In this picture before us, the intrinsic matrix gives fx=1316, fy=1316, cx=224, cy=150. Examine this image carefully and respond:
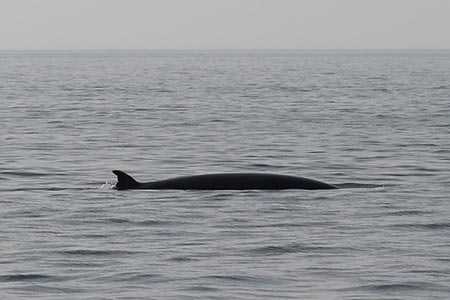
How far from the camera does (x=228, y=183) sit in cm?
2077

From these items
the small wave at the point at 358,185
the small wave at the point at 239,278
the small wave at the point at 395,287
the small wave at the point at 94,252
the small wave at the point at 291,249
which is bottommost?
the small wave at the point at 358,185

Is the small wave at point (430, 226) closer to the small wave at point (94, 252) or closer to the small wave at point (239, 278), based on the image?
the small wave at point (94, 252)

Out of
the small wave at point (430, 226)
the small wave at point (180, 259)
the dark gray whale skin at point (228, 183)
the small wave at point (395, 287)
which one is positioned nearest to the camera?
the small wave at point (395, 287)

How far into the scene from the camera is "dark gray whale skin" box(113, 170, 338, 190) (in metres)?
20.7

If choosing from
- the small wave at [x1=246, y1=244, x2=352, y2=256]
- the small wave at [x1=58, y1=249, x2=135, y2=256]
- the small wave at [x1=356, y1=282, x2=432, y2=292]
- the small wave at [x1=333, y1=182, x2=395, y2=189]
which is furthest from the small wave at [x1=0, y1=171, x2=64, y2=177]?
the small wave at [x1=356, y1=282, x2=432, y2=292]

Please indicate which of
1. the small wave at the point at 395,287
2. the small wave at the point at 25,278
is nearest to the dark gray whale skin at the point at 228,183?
the small wave at the point at 25,278

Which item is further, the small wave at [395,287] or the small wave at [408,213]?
the small wave at [408,213]

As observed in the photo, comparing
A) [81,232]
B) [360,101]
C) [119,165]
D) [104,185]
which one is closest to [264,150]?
[119,165]

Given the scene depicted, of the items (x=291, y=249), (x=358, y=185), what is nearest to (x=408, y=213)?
(x=291, y=249)

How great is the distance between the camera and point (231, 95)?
66.6m

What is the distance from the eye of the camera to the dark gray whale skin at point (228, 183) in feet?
67.9

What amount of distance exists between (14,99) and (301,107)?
53.5ft

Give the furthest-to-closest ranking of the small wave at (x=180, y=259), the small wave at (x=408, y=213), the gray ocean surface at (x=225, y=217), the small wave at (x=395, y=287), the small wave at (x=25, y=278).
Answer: the small wave at (x=408, y=213)
the small wave at (x=180, y=259)
the small wave at (x=25, y=278)
the gray ocean surface at (x=225, y=217)
the small wave at (x=395, y=287)

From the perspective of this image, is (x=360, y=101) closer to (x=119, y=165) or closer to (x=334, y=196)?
(x=119, y=165)
